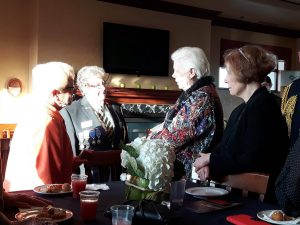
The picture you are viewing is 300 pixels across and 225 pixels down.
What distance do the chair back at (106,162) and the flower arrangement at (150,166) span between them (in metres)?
0.64

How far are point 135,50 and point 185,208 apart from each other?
13.5ft

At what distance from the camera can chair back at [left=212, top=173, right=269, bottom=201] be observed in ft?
5.54

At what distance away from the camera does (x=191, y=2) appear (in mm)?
5836

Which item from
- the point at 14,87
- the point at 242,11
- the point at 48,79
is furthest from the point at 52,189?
the point at 242,11

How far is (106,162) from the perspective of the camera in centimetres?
209

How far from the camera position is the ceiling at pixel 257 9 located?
605 cm

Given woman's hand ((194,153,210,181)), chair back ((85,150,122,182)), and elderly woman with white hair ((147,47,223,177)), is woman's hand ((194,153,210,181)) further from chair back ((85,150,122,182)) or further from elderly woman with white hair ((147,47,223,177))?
chair back ((85,150,122,182))

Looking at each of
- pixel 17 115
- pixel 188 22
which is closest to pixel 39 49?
pixel 17 115

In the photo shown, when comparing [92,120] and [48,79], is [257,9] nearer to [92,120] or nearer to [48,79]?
[92,120]

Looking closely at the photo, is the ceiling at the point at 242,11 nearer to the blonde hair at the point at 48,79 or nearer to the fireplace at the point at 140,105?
the fireplace at the point at 140,105

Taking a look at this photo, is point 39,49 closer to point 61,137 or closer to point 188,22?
point 188,22

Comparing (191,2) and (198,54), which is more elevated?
(191,2)

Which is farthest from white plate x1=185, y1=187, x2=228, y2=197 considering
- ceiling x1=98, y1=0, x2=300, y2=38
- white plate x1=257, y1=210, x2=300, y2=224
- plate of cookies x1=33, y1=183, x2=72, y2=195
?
ceiling x1=98, y1=0, x2=300, y2=38

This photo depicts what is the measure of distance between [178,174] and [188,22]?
4.72 m
